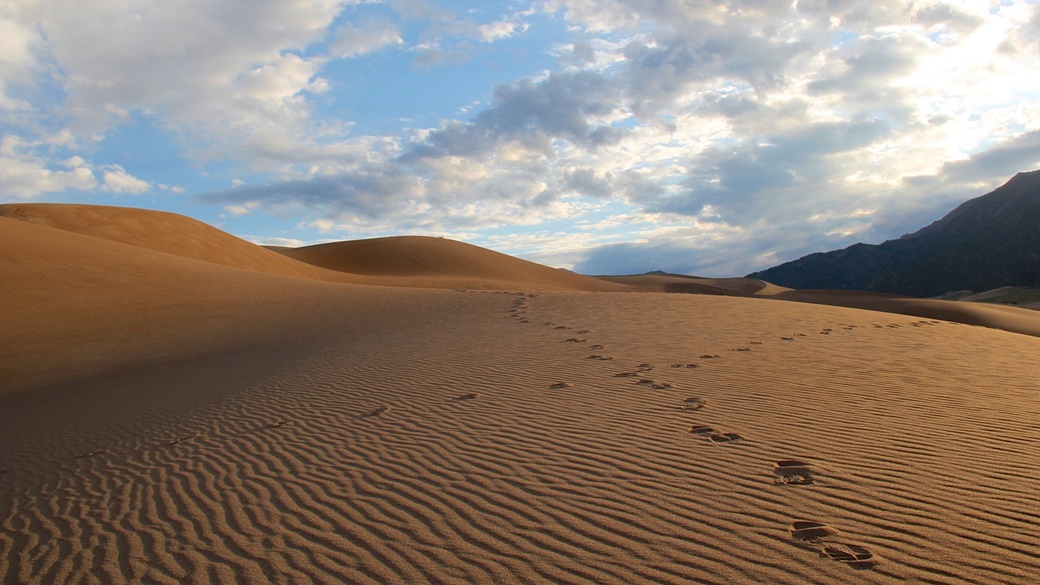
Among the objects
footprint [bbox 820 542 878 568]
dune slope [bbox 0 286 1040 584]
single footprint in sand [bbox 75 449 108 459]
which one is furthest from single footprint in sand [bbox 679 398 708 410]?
single footprint in sand [bbox 75 449 108 459]

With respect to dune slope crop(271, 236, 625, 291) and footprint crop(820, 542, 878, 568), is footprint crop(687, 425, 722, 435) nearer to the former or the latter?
footprint crop(820, 542, 878, 568)

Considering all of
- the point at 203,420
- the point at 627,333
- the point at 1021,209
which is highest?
the point at 1021,209

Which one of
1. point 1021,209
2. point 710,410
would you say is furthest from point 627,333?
point 1021,209

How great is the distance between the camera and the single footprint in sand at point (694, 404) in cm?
688

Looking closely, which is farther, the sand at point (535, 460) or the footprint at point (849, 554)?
the sand at point (535, 460)

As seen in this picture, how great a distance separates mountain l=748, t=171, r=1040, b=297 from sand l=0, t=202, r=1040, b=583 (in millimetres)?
82881

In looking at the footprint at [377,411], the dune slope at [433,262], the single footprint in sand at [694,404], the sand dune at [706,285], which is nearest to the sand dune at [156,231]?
the dune slope at [433,262]

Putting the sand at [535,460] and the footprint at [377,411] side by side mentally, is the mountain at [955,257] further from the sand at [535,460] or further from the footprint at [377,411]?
the footprint at [377,411]

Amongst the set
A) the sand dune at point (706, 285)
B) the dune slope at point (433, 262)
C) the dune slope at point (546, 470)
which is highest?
the dune slope at point (433, 262)

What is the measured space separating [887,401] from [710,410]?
1.94 meters

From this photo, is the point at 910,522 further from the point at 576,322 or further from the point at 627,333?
the point at 576,322

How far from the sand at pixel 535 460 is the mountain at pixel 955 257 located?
272ft

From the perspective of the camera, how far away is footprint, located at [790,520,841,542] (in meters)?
3.64

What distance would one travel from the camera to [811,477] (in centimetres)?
458
